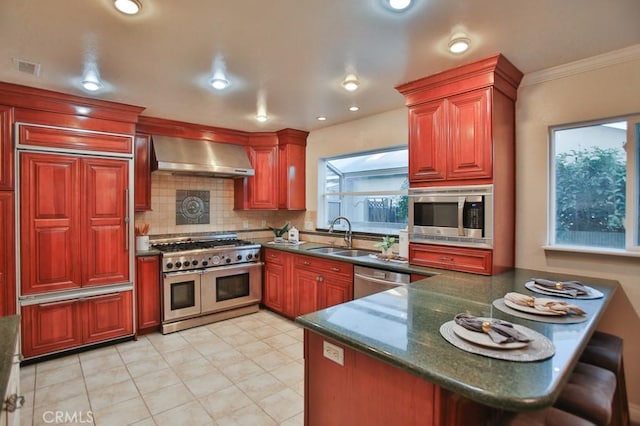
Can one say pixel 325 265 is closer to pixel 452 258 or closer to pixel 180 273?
pixel 452 258

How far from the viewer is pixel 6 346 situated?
1.29m

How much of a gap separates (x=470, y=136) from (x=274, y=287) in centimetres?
292

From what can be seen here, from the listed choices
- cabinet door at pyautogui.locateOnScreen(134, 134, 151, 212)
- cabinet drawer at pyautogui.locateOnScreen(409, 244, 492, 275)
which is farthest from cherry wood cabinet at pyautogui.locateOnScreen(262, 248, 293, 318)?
cabinet drawer at pyautogui.locateOnScreen(409, 244, 492, 275)

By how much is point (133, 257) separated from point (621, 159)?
4307 millimetres

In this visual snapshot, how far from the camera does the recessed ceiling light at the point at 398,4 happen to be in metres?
1.65

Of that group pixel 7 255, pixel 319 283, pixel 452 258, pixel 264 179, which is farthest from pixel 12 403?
pixel 264 179

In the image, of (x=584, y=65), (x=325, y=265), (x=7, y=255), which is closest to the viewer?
(x=584, y=65)

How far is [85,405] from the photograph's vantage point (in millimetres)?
2357

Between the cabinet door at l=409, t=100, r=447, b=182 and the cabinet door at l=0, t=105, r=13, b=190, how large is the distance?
3.43 metres

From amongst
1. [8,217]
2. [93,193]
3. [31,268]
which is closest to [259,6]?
[93,193]

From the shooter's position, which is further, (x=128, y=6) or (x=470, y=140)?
(x=470, y=140)

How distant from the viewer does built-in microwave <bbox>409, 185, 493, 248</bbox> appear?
245cm

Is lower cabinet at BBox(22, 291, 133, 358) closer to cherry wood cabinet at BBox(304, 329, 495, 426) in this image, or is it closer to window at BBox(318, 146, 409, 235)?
window at BBox(318, 146, 409, 235)

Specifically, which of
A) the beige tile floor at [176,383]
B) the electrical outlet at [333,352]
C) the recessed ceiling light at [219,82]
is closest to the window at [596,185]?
the electrical outlet at [333,352]
